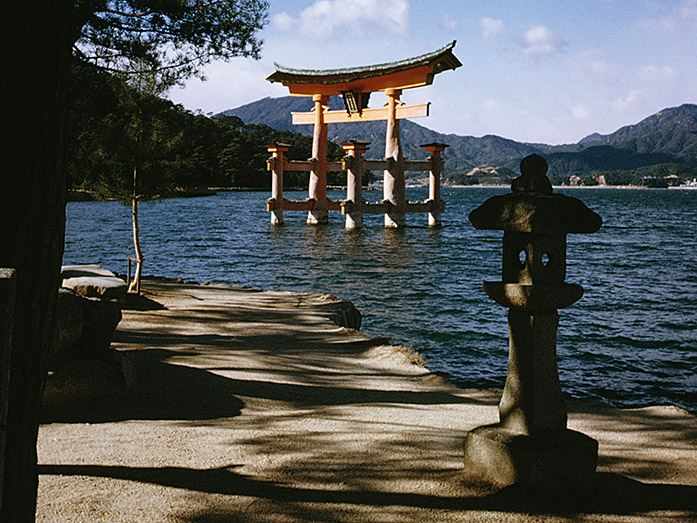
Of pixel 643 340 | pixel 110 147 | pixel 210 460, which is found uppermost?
pixel 110 147

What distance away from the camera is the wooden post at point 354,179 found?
94.3ft

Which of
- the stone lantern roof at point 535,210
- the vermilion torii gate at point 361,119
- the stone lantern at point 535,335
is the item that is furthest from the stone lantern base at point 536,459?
the vermilion torii gate at point 361,119

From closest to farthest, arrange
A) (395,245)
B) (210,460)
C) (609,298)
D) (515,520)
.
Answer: (515,520)
(210,460)
(609,298)
(395,245)

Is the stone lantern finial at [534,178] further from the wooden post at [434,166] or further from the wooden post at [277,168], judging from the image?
the wooden post at [434,166]

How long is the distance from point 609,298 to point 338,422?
11.8 meters

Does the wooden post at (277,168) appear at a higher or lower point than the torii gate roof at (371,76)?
lower

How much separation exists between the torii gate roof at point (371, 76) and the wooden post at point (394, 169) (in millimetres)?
850

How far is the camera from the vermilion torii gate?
26203 millimetres

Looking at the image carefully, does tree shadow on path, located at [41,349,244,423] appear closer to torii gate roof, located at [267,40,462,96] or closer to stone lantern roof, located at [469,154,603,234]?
stone lantern roof, located at [469,154,603,234]

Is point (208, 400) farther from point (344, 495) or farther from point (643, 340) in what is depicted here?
point (643, 340)

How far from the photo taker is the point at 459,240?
29188 millimetres

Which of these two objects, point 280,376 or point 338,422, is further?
point 280,376

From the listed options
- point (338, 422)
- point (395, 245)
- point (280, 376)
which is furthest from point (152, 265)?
point (338, 422)

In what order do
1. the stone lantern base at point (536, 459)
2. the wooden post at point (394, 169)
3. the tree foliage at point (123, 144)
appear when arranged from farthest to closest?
the wooden post at point (394, 169) < the tree foliage at point (123, 144) < the stone lantern base at point (536, 459)
